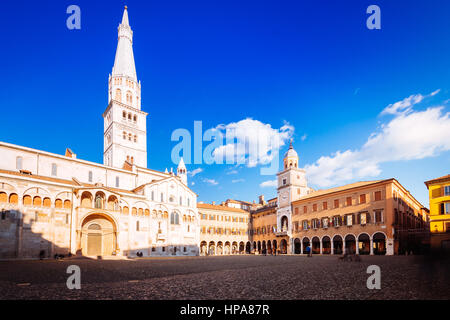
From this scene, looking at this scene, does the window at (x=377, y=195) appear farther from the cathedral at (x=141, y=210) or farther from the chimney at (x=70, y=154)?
the chimney at (x=70, y=154)

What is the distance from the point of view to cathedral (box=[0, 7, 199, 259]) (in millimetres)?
29875

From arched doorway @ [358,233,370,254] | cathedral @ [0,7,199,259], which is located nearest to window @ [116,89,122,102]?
cathedral @ [0,7,199,259]

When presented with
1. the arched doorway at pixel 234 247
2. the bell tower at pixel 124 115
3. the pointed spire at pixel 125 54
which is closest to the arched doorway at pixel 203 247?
the arched doorway at pixel 234 247

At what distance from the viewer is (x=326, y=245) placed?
158ft

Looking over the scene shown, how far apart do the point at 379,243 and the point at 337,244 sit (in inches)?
265

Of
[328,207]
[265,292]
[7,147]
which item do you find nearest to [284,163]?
[328,207]

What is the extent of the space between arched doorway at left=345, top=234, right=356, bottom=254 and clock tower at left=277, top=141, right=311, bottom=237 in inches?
485

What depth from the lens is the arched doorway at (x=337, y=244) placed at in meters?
45.1

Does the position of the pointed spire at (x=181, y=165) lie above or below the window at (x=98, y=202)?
above

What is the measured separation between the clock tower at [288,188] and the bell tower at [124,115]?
27.9 metres

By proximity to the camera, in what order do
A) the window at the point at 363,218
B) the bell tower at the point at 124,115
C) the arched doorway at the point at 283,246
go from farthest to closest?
the arched doorway at the point at 283,246 < the bell tower at the point at 124,115 < the window at the point at 363,218

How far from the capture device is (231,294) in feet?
27.0

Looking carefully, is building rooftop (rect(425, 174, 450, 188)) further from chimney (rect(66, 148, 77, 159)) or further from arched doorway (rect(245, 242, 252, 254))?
chimney (rect(66, 148, 77, 159))
